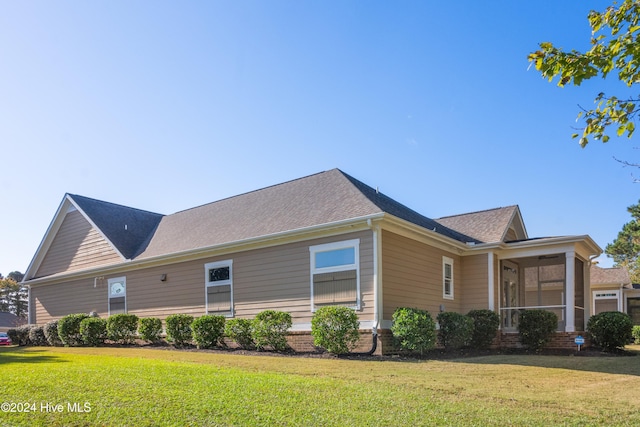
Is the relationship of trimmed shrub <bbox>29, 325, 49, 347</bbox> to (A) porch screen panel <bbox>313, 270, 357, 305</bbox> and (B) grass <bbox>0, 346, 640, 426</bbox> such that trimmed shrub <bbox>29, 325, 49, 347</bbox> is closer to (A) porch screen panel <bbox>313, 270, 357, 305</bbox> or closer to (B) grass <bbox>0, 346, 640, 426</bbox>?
(B) grass <bbox>0, 346, 640, 426</bbox>

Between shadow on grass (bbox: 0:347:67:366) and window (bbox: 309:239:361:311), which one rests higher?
window (bbox: 309:239:361:311)

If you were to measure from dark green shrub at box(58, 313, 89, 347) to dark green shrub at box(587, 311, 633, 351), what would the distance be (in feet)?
52.7

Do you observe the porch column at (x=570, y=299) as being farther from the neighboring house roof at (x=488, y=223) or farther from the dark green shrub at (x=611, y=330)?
the neighboring house roof at (x=488, y=223)

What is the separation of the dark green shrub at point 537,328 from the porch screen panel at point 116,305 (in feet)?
44.4

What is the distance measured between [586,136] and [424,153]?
29.8ft

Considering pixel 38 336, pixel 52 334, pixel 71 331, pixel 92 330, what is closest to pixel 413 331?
pixel 92 330

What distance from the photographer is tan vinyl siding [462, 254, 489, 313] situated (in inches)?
593

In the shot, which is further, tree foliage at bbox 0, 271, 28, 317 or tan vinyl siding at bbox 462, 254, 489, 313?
tree foliage at bbox 0, 271, 28, 317

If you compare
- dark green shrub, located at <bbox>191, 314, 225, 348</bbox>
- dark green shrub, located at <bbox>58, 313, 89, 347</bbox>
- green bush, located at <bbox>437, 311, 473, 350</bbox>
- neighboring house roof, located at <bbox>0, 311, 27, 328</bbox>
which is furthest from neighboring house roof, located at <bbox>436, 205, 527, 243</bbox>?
neighboring house roof, located at <bbox>0, 311, 27, 328</bbox>

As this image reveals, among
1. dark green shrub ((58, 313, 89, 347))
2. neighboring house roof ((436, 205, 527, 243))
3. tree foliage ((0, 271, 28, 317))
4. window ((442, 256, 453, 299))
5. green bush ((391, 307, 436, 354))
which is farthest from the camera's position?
tree foliage ((0, 271, 28, 317))

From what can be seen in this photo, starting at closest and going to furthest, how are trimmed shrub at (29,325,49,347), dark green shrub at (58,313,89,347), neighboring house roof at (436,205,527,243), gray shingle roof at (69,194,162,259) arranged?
1. neighboring house roof at (436,205,527,243)
2. dark green shrub at (58,313,89,347)
3. trimmed shrub at (29,325,49,347)
4. gray shingle roof at (69,194,162,259)

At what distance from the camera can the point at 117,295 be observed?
1822cm

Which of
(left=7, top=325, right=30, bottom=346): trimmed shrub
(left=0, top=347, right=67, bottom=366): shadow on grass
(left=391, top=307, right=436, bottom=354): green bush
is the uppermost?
(left=391, top=307, right=436, bottom=354): green bush

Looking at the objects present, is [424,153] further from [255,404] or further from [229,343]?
[255,404]
